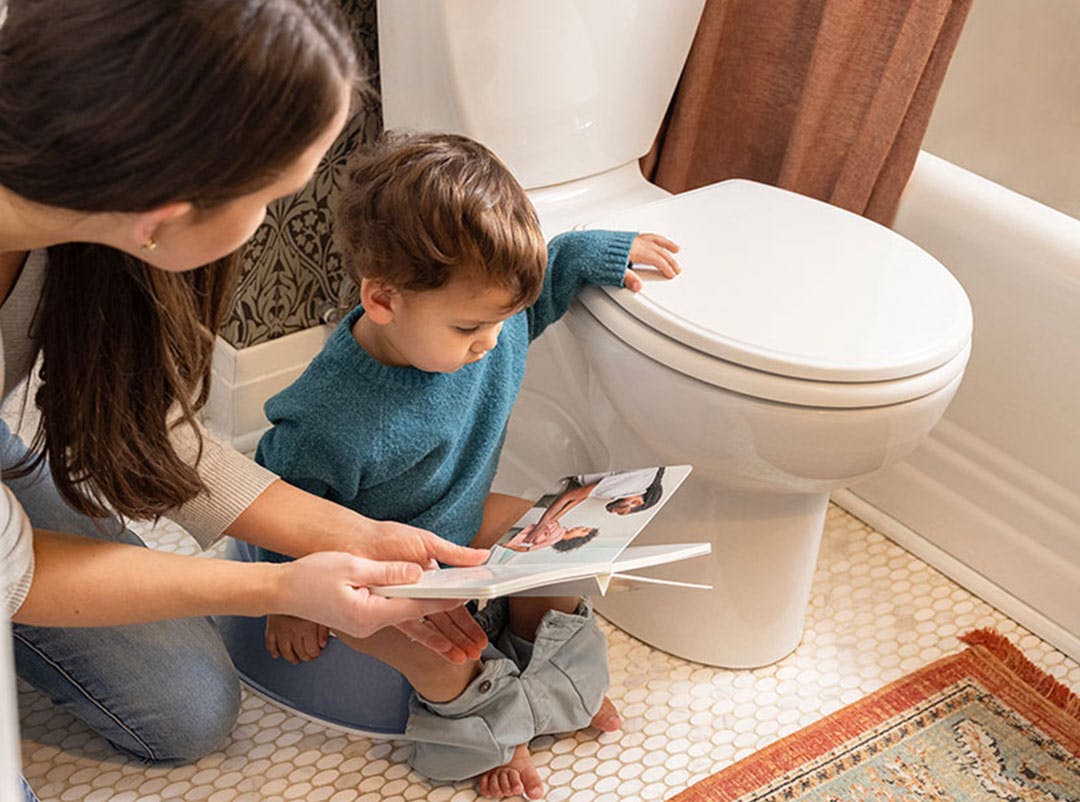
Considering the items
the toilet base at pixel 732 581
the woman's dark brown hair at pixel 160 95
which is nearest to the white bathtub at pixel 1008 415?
the toilet base at pixel 732 581

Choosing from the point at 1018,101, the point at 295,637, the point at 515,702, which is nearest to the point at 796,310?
the point at 515,702

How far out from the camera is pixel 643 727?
1354 mm

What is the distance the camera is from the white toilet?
45.7 inches

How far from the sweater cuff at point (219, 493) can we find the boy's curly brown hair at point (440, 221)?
0.19 metres

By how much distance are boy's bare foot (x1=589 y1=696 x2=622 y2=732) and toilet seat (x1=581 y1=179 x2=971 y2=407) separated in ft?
1.26

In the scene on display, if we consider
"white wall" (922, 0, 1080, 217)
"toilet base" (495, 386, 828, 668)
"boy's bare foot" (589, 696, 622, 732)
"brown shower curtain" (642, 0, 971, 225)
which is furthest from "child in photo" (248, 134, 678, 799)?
"white wall" (922, 0, 1080, 217)

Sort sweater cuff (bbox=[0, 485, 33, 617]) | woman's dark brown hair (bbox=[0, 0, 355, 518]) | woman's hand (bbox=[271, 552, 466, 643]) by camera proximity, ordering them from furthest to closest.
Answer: woman's hand (bbox=[271, 552, 466, 643]) < sweater cuff (bbox=[0, 485, 33, 617]) < woman's dark brown hair (bbox=[0, 0, 355, 518])

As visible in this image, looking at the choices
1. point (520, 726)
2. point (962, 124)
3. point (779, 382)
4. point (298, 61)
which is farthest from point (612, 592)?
point (962, 124)

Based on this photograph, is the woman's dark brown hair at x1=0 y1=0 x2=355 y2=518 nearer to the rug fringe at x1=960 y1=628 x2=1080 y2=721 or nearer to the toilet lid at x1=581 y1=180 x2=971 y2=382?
the toilet lid at x1=581 y1=180 x2=971 y2=382

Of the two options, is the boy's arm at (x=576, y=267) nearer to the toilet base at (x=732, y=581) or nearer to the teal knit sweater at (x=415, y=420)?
the teal knit sweater at (x=415, y=420)

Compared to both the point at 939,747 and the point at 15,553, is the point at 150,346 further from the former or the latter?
the point at 939,747

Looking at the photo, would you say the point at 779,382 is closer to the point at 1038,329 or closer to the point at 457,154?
the point at 457,154

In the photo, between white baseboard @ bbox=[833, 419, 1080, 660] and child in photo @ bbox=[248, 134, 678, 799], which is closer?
child in photo @ bbox=[248, 134, 678, 799]

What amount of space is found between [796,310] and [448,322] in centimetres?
32
